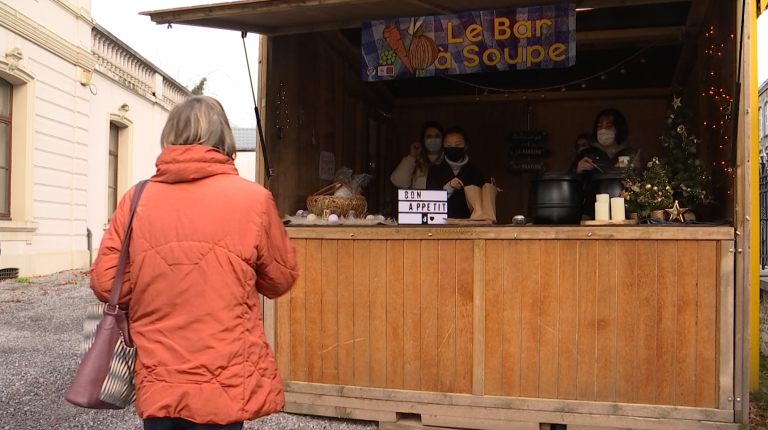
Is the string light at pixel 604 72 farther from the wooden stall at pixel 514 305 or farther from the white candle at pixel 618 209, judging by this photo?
the white candle at pixel 618 209

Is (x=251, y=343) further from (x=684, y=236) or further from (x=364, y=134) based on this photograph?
(x=364, y=134)

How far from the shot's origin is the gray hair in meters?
1.87

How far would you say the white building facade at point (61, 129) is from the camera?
9.24 metres

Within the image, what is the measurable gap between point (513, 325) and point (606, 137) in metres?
2.32

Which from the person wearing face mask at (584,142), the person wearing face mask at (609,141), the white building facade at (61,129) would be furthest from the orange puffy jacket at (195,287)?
the white building facade at (61,129)

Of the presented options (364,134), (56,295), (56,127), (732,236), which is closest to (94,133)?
(56,127)

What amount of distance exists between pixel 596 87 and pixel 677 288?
3865 mm

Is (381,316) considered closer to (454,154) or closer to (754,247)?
(454,154)

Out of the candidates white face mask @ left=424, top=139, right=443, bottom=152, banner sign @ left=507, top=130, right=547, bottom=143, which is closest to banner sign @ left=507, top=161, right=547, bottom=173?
banner sign @ left=507, top=130, right=547, bottom=143

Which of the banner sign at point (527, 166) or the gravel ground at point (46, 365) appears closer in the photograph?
the gravel ground at point (46, 365)

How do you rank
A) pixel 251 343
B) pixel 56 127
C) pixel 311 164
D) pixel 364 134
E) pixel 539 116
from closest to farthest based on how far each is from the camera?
pixel 251 343 → pixel 311 164 → pixel 364 134 → pixel 539 116 → pixel 56 127

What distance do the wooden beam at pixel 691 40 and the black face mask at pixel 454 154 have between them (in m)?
1.99

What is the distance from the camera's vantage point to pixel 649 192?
366 cm

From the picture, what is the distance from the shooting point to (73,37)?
10602 mm
